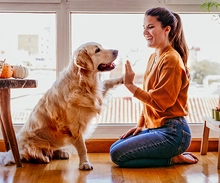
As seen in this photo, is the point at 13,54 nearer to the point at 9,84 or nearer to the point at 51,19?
the point at 51,19

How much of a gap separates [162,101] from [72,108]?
0.57 meters

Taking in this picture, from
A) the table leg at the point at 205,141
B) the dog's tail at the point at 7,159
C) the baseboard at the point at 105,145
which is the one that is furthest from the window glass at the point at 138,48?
the dog's tail at the point at 7,159

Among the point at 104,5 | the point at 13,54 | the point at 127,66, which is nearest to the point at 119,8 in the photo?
the point at 104,5

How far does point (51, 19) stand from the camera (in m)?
2.88

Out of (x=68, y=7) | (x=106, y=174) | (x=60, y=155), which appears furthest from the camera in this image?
(x=68, y=7)

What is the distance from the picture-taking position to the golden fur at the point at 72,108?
7.55ft

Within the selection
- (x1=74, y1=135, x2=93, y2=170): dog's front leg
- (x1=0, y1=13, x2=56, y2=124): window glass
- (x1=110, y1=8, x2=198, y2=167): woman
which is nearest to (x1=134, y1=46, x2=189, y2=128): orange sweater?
(x1=110, y1=8, x2=198, y2=167): woman

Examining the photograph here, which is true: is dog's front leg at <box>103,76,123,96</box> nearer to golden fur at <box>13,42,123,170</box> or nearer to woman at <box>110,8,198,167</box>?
golden fur at <box>13,42,123,170</box>

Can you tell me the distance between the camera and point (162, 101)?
2.26 metres

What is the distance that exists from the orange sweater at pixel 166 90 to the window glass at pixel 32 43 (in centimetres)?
90

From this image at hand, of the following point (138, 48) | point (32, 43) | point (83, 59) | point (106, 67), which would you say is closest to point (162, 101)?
point (106, 67)

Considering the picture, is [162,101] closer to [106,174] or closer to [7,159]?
[106,174]

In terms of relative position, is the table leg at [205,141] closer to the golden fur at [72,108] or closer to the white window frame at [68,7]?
the golden fur at [72,108]

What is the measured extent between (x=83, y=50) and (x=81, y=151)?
0.66 metres
